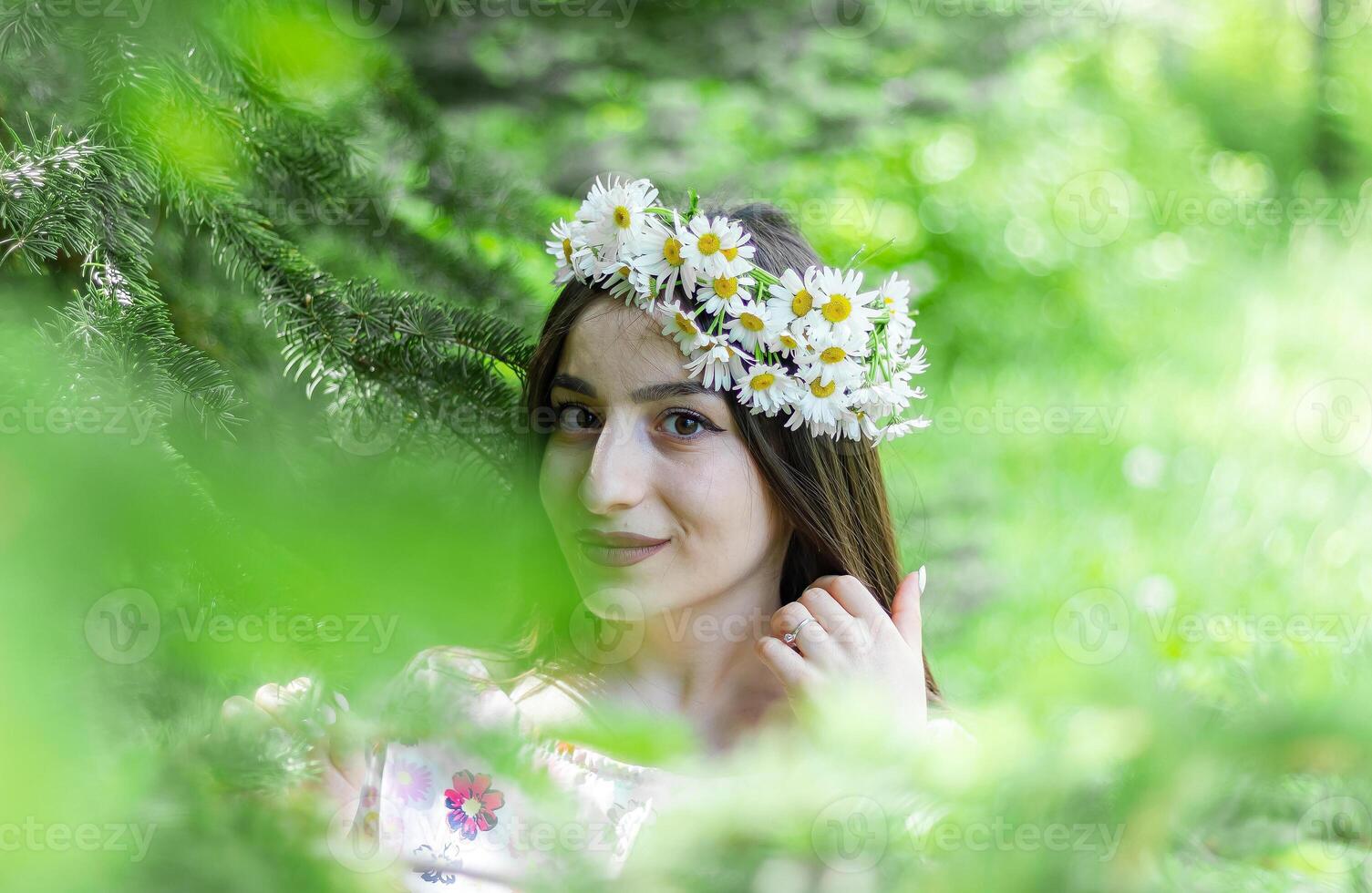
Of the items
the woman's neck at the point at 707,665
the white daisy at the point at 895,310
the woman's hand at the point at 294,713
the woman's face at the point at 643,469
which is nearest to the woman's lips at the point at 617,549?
the woman's face at the point at 643,469

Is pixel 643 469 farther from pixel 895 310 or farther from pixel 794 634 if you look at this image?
pixel 895 310

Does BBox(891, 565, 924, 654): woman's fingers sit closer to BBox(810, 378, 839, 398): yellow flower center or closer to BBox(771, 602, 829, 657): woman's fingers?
BBox(771, 602, 829, 657): woman's fingers

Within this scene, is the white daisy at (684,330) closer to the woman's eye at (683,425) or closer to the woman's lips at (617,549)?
the woman's eye at (683,425)

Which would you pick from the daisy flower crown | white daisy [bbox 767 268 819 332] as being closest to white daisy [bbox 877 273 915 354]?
the daisy flower crown

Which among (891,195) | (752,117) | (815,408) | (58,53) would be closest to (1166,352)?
(891,195)

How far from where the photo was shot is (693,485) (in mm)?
1016

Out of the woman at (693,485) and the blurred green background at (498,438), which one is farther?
the woman at (693,485)

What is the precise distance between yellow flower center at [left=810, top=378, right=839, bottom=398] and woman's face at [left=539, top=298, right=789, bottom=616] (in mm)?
96

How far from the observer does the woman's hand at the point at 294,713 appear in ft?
0.65

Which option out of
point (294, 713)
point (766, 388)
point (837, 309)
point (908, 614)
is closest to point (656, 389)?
point (766, 388)

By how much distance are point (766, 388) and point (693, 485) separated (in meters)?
0.13

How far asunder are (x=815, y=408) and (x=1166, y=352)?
2.58 meters

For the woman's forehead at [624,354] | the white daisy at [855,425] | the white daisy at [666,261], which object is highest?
the white daisy at [666,261]

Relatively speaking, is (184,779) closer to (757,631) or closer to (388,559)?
(388,559)
